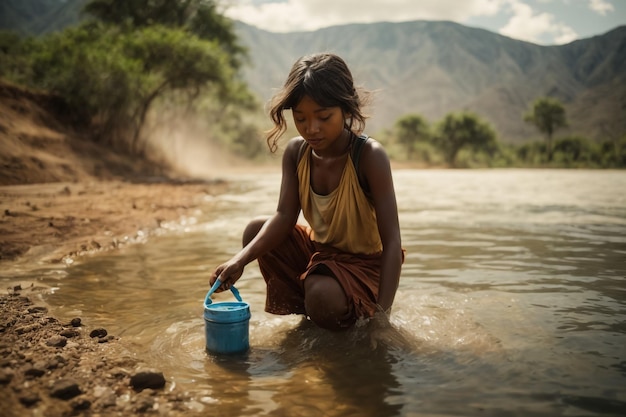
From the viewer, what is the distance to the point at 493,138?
43.3m

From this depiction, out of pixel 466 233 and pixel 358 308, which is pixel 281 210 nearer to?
pixel 358 308

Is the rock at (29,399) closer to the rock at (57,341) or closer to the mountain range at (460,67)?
the rock at (57,341)

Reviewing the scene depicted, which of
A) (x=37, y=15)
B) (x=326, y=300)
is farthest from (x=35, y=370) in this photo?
(x=37, y=15)

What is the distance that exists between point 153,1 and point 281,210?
26.1 metres

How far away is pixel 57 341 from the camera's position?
2.14 meters

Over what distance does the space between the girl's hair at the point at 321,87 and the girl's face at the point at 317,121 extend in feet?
0.08

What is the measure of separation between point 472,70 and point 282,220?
129 metres

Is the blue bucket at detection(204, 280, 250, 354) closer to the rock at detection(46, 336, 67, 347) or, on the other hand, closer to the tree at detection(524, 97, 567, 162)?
the rock at detection(46, 336, 67, 347)

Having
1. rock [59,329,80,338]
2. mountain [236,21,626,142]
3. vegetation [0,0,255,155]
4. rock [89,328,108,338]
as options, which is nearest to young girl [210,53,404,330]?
rock [89,328,108,338]

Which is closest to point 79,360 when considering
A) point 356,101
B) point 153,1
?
point 356,101

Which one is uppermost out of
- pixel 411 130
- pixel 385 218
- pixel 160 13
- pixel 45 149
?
pixel 160 13

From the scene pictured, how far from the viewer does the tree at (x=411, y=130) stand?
4466 cm

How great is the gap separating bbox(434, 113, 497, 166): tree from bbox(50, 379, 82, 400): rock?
139 feet

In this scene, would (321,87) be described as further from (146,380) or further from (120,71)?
(120,71)
